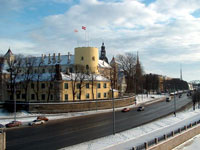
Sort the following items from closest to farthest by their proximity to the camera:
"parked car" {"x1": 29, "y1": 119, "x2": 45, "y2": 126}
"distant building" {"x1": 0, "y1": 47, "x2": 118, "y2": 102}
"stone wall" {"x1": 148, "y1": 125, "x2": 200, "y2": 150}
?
"stone wall" {"x1": 148, "y1": 125, "x2": 200, "y2": 150} < "parked car" {"x1": 29, "y1": 119, "x2": 45, "y2": 126} < "distant building" {"x1": 0, "y1": 47, "x2": 118, "y2": 102}

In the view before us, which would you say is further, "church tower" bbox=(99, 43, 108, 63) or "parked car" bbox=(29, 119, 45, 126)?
"church tower" bbox=(99, 43, 108, 63)

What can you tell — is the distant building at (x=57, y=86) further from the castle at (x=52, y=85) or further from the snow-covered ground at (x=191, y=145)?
the snow-covered ground at (x=191, y=145)

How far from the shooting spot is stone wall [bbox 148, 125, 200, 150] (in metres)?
24.6

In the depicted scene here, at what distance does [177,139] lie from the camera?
29.0 meters

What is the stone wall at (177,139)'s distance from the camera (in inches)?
968

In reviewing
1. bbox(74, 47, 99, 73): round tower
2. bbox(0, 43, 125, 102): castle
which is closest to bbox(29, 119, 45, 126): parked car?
bbox(0, 43, 125, 102): castle

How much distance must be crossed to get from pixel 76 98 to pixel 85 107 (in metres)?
5.86

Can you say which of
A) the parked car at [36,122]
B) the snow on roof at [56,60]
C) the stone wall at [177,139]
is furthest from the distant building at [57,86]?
the stone wall at [177,139]

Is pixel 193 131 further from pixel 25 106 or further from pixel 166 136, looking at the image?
pixel 25 106

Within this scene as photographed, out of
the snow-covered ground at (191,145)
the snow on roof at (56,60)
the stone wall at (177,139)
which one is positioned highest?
the snow on roof at (56,60)

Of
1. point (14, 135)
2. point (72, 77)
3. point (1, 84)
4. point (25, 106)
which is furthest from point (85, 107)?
point (14, 135)

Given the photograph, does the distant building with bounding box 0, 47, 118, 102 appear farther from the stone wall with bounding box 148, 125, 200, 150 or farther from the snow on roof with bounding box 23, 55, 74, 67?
the stone wall with bounding box 148, 125, 200, 150

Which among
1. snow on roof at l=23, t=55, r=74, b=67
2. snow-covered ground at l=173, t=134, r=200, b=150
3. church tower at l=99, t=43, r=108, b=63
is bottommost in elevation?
snow-covered ground at l=173, t=134, r=200, b=150

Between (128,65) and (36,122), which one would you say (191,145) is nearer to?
(36,122)
